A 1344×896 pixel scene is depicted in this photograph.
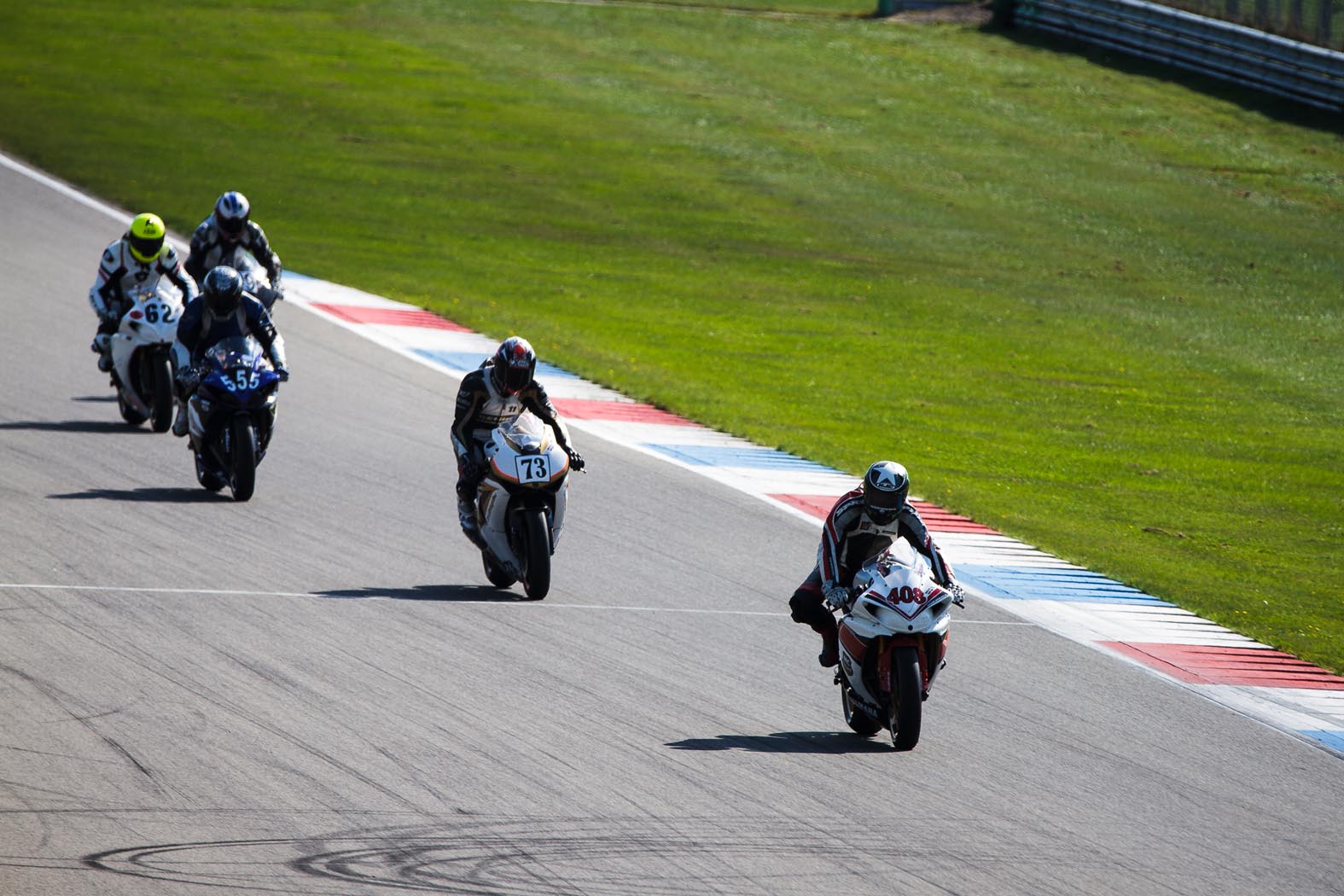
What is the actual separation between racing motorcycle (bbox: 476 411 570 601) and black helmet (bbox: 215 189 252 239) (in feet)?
19.6

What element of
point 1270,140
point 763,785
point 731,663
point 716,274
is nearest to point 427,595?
point 731,663

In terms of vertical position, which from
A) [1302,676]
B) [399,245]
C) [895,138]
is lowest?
[1302,676]

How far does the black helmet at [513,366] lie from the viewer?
11781mm

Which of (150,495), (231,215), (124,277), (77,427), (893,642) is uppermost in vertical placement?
(231,215)

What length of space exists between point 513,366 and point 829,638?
3173mm

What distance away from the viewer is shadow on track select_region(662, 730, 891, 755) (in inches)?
348

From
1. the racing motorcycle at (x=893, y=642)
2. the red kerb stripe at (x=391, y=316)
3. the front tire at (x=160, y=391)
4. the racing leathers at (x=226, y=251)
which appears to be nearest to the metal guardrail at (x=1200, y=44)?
the red kerb stripe at (x=391, y=316)

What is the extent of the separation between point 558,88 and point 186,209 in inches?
513

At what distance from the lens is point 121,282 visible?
16.4 meters

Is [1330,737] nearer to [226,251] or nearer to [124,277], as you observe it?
[226,251]

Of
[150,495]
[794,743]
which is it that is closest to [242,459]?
[150,495]

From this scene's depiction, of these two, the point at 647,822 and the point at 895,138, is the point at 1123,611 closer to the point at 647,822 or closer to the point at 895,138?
the point at 647,822

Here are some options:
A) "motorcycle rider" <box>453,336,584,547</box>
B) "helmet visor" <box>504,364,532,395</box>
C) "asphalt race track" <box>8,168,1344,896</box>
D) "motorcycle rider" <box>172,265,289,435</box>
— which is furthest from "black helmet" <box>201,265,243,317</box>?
"helmet visor" <box>504,364,532,395</box>

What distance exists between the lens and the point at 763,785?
823 centimetres
